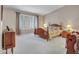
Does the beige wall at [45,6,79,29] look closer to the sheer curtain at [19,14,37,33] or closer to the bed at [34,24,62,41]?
the bed at [34,24,62,41]

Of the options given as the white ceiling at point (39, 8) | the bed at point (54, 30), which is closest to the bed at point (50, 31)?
the bed at point (54, 30)

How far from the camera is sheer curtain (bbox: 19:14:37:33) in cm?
150

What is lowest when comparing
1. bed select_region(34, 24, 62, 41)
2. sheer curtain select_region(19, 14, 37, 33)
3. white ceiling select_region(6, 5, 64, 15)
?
bed select_region(34, 24, 62, 41)

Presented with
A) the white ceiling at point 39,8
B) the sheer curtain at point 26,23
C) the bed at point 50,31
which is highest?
the white ceiling at point 39,8

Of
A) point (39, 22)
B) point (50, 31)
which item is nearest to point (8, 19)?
point (39, 22)

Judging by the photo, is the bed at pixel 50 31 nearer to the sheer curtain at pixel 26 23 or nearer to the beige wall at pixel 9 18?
the sheer curtain at pixel 26 23

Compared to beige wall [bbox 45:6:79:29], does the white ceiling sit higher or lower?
higher

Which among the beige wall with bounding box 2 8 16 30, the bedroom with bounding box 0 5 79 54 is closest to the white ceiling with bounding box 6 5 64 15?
the bedroom with bounding box 0 5 79 54

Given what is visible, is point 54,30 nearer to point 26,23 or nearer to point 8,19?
point 26,23

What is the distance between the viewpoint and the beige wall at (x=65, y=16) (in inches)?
57.7

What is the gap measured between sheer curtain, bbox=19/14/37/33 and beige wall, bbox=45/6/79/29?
18 cm

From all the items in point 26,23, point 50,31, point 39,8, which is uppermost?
point 39,8

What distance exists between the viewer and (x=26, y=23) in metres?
1.51

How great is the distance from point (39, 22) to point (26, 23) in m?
0.16
